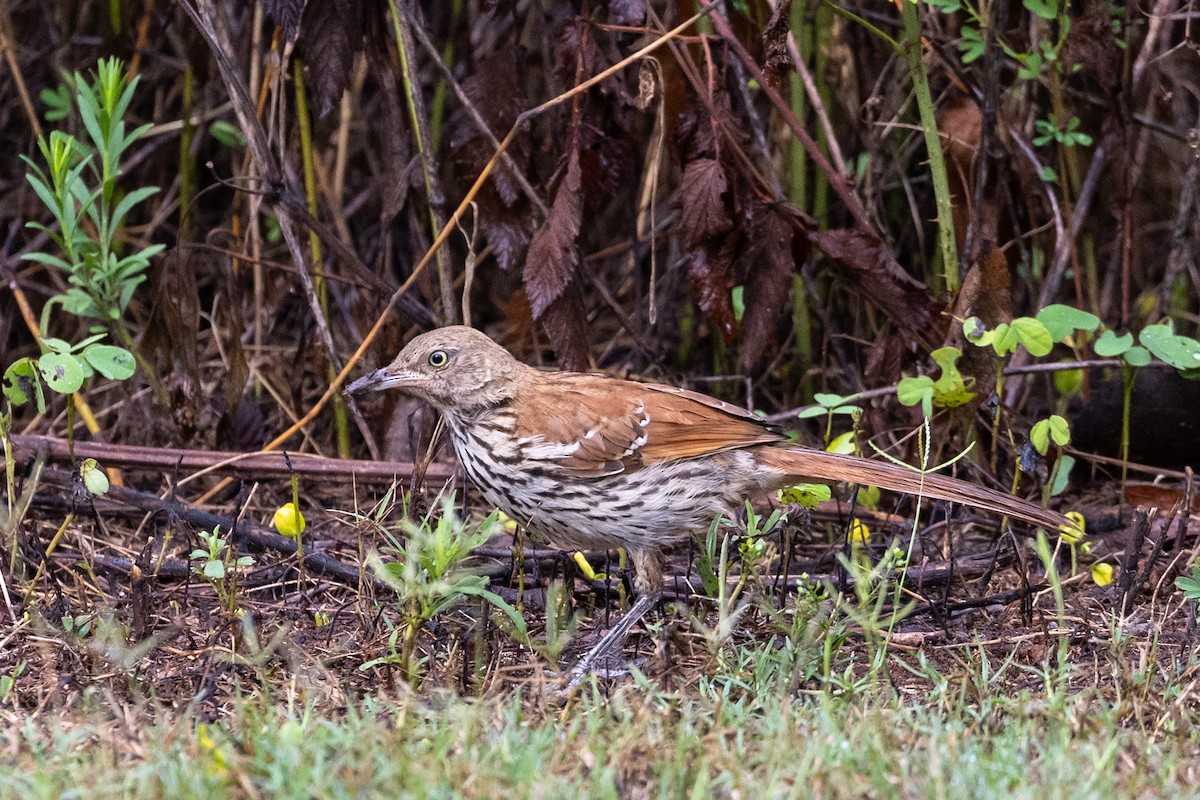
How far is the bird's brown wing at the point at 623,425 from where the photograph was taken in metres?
3.87

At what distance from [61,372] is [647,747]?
2.13 meters

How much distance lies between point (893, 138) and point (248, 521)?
9.61 feet

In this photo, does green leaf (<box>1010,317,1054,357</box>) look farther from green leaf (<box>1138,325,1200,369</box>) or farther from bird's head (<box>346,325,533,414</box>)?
bird's head (<box>346,325,533,414</box>)

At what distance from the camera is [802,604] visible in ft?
11.2

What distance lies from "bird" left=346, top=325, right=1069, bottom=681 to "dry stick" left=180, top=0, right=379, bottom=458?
2.38ft

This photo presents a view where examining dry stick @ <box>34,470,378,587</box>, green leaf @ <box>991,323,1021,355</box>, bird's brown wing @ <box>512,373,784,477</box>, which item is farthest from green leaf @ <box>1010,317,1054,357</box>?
dry stick @ <box>34,470,378,587</box>

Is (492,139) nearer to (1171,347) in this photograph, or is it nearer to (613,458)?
(613,458)

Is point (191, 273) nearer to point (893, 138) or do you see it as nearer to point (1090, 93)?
point (893, 138)

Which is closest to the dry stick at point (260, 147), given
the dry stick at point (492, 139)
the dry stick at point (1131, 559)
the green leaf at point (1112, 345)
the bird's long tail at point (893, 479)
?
the dry stick at point (492, 139)

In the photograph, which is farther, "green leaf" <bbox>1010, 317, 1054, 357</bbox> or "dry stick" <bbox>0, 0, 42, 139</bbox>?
"dry stick" <bbox>0, 0, 42, 139</bbox>

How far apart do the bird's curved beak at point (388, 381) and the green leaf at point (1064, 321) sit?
193 centimetres

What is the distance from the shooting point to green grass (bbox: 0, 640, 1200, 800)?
2.48 m

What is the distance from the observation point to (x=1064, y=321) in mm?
4219

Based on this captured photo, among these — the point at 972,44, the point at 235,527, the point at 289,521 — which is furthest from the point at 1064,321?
the point at 235,527
